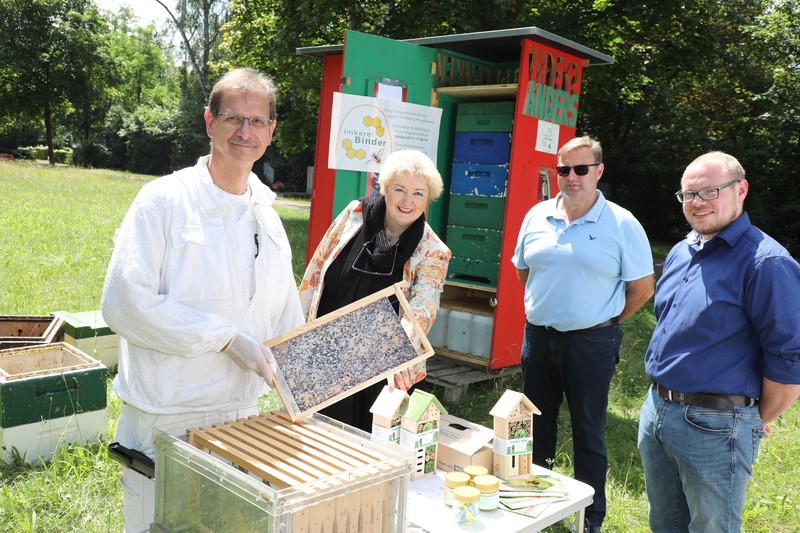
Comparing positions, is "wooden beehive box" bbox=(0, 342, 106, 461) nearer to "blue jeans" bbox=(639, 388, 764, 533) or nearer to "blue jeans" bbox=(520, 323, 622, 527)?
"blue jeans" bbox=(520, 323, 622, 527)

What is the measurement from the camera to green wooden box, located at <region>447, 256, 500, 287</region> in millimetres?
5957

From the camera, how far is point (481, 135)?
19.7 ft

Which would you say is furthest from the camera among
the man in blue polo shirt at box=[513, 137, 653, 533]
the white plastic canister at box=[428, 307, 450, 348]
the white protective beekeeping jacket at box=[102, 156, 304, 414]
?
the white plastic canister at box=[428, 307, 450, 348]

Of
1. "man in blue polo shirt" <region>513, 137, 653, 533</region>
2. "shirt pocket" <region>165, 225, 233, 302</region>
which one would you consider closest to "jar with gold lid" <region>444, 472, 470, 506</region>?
"shirt pocket" <region>165, 225, 233, 302</region>

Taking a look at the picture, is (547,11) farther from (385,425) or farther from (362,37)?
(385,425)

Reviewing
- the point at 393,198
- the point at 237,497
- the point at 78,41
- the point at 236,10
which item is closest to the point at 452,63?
the point at 393,198

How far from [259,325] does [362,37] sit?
3591mm

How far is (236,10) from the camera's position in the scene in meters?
15.5

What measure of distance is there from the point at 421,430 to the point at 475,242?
3785mm

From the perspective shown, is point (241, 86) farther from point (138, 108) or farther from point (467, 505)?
point (138, 108)

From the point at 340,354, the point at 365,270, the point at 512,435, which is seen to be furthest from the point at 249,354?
the point at 365,270

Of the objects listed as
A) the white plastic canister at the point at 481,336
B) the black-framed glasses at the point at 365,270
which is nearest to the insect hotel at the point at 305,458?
the black-framed glasses at the point at 365,270

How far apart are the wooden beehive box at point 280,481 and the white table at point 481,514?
452 mm

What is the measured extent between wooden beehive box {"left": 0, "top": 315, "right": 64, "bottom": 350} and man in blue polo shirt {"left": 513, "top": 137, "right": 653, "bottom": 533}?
12.5 ft
